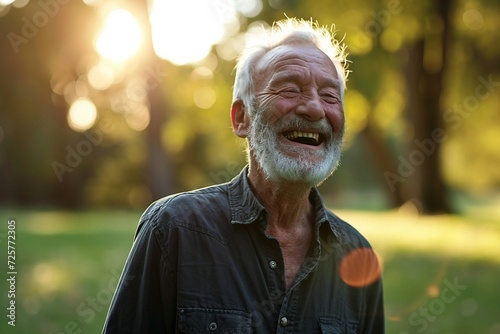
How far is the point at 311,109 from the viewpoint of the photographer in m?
3.01

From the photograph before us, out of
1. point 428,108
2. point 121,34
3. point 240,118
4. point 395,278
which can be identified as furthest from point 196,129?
point 240,118

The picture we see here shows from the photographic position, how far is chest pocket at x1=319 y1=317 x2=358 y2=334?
112 inches

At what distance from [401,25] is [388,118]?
29.8ft

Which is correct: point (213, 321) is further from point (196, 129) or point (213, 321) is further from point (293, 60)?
point (196, 129)

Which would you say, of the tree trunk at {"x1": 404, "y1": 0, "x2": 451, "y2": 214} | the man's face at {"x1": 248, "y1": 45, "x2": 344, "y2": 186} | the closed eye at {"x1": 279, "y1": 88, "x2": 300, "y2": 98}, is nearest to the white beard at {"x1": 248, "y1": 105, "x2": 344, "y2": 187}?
the man's face at {"x1": 248, "y1": 45, "x2": 344, "y2": 186}

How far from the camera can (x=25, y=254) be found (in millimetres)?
10258

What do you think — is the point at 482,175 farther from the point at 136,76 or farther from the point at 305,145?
the point at 305,145

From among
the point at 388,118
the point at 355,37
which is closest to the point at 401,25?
the point at 355,37

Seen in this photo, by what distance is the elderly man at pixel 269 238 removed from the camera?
104 inches

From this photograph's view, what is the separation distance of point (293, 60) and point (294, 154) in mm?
494

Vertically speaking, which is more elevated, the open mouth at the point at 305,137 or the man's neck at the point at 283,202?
the open mouth at the point at 305,137

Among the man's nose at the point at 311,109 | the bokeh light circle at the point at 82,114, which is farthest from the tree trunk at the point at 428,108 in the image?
the bokeh light circle at the point at 82,114

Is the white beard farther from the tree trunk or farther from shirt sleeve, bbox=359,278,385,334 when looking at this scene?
the tree trunk

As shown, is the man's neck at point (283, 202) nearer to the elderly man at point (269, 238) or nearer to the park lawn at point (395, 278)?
the elderly man at point (269, 238)
